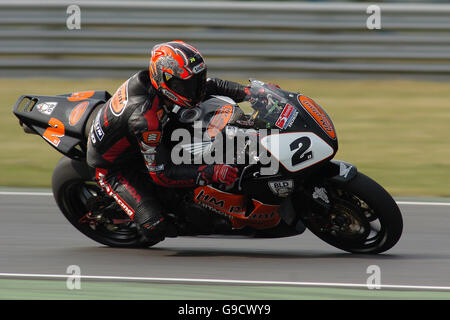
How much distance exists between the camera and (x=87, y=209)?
5816mm

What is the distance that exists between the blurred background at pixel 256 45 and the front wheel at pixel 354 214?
5782mm

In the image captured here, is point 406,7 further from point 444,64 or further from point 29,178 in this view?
point 29,178

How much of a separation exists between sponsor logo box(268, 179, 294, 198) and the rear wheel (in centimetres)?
114

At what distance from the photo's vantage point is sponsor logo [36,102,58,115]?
18.6ft

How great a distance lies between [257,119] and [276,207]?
62 cm

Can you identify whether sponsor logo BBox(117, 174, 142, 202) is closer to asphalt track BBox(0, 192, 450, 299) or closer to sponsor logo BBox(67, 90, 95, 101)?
asphalt track BBox(0, 192, 450, 299)

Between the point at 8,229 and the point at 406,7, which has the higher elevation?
the point at 406,7

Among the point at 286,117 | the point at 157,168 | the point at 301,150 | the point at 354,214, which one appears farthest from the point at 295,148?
the point at 157,168

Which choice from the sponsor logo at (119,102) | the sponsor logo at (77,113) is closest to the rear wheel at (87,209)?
the sponsor logo at (77,113)

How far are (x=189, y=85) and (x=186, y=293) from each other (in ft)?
4.07

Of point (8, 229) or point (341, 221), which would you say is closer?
point (341, 221)
